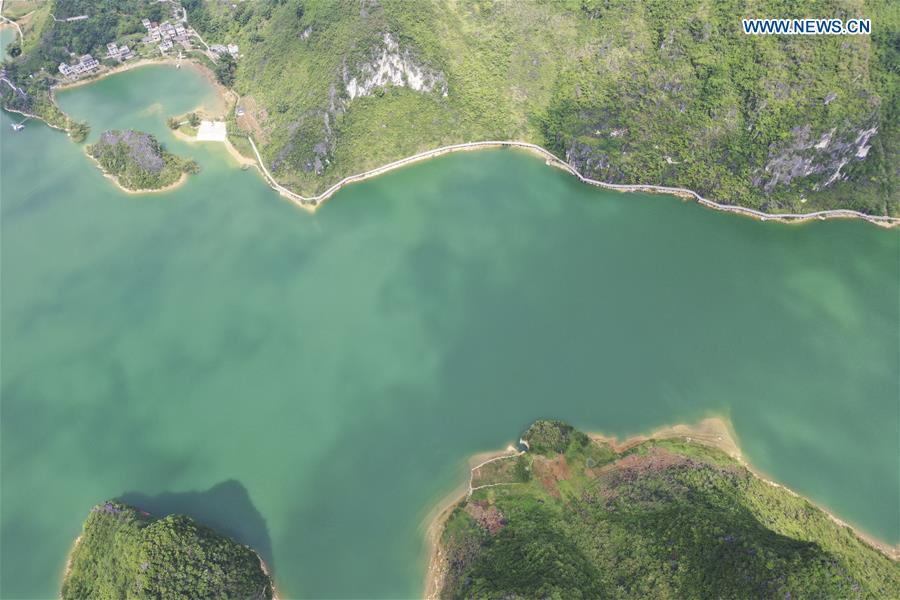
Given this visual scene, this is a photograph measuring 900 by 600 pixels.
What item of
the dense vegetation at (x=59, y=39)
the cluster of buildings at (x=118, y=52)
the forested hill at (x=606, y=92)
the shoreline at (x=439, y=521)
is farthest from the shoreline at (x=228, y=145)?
the shoreline at (x=439, y=521)

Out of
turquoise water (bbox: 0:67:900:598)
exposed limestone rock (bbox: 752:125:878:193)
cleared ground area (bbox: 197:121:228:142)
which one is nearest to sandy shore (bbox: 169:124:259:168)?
cleared ground area (bbox: 197:121:228:142)

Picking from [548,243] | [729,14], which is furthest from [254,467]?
[729,14]

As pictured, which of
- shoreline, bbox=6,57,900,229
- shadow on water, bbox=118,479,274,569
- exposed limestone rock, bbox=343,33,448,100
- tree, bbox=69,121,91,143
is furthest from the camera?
tree, bbox=69,121,91,143

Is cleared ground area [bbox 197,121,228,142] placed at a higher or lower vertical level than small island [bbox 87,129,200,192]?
higher

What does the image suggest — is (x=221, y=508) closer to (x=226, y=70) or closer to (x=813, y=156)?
(x=226, y=70)

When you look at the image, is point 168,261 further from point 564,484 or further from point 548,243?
point 564,484

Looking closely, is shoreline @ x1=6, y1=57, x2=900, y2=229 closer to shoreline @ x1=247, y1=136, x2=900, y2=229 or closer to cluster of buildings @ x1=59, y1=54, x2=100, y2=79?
shoreline @ x1=247, y1=136, x2=900, y2=229

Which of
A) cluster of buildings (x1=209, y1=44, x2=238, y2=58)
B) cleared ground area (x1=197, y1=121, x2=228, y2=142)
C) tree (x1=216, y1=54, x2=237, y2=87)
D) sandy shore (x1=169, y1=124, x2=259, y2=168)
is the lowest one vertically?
sandy shore (x1=169, y1=124, x2=259, y2=168)

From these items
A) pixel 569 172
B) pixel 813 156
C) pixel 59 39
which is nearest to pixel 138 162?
pixel 59 39
